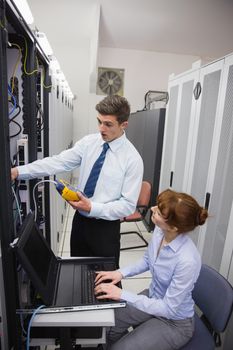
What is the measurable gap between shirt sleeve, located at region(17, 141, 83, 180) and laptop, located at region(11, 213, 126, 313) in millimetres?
300

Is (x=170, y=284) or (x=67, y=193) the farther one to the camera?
(x=67, y=193)

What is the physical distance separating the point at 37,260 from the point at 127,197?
2.07ft

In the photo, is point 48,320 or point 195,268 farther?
point 195,268

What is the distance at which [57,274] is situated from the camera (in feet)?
3.73

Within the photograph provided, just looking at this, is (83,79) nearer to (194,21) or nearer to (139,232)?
(194,21)

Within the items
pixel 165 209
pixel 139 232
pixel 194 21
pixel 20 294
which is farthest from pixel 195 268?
pixel 194 21

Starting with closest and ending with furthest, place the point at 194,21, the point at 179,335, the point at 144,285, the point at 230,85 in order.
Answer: the point at 179,335 < the point at 230,85 < the point at 144,285 < the point at 194,21

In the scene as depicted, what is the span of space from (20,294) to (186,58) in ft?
21.2

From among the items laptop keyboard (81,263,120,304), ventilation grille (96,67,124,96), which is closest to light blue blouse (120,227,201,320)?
laptop keyboard (81,263,120,304)

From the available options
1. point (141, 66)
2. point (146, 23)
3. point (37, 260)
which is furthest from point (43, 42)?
point (141, 66)

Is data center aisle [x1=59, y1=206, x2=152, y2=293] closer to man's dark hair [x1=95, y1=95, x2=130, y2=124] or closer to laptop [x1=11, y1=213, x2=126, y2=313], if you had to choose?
laptop [x1=11, y1=213, x2=126, y2=313]

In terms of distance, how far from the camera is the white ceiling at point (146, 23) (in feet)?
12.1

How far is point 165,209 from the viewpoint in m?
1.11

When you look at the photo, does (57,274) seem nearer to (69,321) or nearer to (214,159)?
(69,321)
